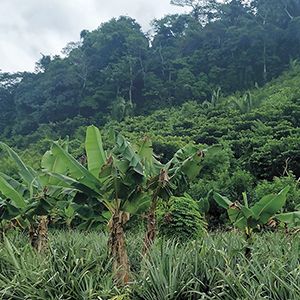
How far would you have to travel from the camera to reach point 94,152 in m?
5.78

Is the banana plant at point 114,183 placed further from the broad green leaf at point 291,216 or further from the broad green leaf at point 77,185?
the broad green leaf at point 291,216

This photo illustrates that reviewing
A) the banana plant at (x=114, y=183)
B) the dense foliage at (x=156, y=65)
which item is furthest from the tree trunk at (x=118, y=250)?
the dense foliage at (x=156, y=65)

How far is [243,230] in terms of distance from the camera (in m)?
5.49

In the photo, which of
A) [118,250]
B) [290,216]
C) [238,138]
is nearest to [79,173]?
[118,250]

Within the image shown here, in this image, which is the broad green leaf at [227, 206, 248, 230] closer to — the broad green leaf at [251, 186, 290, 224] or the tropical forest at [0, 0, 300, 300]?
the tropical forest at [0, 0, 300, 300]

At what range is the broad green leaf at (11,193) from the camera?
20.1 feet

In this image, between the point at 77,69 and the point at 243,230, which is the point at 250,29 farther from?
the point at 243,230

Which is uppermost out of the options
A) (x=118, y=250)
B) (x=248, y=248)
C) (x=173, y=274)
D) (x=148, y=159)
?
(x=148, y=159)

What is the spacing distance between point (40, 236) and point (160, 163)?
2.02 m

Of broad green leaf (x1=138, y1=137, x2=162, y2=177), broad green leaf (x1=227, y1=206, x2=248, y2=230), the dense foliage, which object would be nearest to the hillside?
broad green leaf (x1=138, y1=137, x2=162, y2=177)

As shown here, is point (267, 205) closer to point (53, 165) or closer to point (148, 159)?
point (148, 159)

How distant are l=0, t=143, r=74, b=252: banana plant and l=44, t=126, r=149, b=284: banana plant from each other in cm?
33

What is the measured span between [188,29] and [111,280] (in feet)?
126

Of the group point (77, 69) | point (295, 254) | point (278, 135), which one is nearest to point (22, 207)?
point (295, 254)
